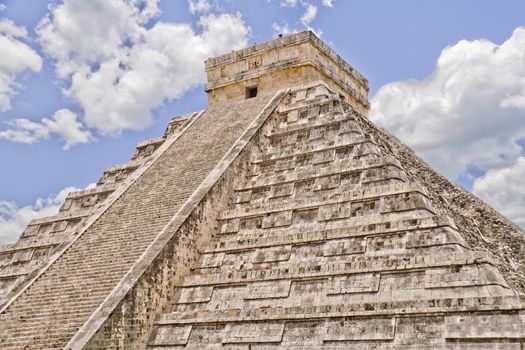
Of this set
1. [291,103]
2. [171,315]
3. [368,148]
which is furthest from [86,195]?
[368,148]

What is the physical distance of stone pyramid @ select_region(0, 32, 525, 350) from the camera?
8039 mm

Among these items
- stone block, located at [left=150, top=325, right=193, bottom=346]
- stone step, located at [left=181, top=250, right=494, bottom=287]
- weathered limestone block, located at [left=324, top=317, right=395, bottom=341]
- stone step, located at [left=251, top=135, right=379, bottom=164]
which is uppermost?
stone step, located at [left=251, top=135, right=379, bottom=164]

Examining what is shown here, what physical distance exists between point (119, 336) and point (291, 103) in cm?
756

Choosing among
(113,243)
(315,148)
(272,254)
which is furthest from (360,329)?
(113,243)

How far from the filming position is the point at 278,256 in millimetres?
9969

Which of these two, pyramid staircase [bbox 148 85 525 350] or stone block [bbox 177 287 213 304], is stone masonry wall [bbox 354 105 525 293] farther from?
stone block [bbox 177 287 213 304]

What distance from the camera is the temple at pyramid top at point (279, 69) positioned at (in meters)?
16.1

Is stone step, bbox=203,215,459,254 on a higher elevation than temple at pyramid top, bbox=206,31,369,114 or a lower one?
lower

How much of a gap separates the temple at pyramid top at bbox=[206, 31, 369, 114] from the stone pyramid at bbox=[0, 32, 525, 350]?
133 cm

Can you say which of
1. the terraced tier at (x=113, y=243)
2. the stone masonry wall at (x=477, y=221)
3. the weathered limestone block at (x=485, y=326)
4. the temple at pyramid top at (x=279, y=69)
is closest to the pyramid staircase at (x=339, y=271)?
the weathered limestone block at (x=485, y=326)

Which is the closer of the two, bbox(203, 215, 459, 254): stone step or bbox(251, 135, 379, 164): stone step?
bbox(203, 215, 459, 254): stone step

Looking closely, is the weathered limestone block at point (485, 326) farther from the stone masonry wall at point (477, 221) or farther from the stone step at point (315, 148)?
the stone step at point (315, 148)

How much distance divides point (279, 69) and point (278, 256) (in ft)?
24.9

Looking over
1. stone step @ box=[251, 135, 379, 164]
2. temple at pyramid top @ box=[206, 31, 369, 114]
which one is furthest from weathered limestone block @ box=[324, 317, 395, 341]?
temple at pyramid top @ box=[206, 31, 369, 114]
